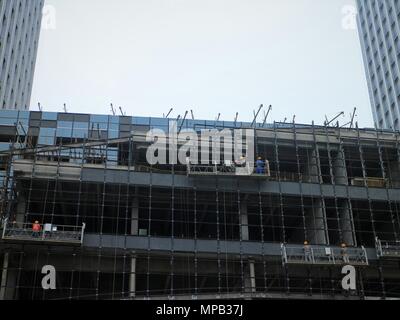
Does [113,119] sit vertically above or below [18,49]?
below

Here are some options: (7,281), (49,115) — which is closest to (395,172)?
(7,281)

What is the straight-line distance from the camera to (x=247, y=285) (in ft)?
131

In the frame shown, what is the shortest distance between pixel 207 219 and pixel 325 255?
39.8 feet

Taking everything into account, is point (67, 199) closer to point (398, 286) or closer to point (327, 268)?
point (327, 268)

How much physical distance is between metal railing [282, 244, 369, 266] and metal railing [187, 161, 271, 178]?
5640 millimetres

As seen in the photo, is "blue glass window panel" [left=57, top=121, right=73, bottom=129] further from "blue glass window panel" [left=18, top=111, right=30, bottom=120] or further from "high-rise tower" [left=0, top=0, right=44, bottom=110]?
"high-rise tower" [left=0, top=0, right=44, bottom=110]

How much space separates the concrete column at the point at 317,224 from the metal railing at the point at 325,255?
236cm

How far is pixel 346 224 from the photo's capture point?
141 ft

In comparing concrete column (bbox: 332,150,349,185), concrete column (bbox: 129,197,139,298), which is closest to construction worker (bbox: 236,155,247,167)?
concrete column (bbox: 129,197,139,298)

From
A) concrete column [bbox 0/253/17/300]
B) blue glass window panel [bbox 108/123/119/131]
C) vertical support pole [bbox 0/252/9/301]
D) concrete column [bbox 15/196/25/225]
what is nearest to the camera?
vertical support pole [bbox 0/252/9/301]

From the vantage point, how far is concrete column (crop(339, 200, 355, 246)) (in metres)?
42.5

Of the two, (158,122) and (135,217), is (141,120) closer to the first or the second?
(158,122)
